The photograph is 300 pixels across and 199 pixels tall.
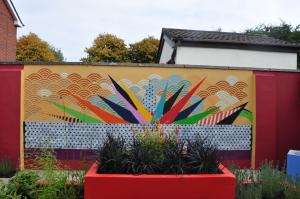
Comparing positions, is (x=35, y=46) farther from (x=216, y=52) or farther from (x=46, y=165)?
(x=46, y=165)

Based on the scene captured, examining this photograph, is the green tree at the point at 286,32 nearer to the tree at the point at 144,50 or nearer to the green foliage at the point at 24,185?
the tree at the point at 144,50

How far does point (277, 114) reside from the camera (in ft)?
32.8

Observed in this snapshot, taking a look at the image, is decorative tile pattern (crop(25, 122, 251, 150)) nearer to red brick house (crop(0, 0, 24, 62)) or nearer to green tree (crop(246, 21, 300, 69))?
red brick house (crop(0, 0, 24, 62))

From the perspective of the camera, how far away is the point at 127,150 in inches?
231

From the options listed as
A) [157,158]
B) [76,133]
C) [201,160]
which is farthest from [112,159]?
[76,133]

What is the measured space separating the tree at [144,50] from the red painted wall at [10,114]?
21.3 m

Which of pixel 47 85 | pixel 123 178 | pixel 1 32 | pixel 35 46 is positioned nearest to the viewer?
pixel 123 178

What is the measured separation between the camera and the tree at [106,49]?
94.5 ft

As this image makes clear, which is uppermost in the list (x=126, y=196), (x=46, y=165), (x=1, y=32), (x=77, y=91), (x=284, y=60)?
(x=1, y=32)

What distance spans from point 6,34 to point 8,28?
0.53m

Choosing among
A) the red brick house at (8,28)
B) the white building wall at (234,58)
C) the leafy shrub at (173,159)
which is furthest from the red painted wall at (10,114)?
the red brick house at (8,28)

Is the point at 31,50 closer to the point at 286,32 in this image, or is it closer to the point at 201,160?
the point at 286,32

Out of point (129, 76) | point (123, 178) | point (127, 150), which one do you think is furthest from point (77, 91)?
point (123, 178)

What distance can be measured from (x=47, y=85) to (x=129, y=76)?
188 cm
